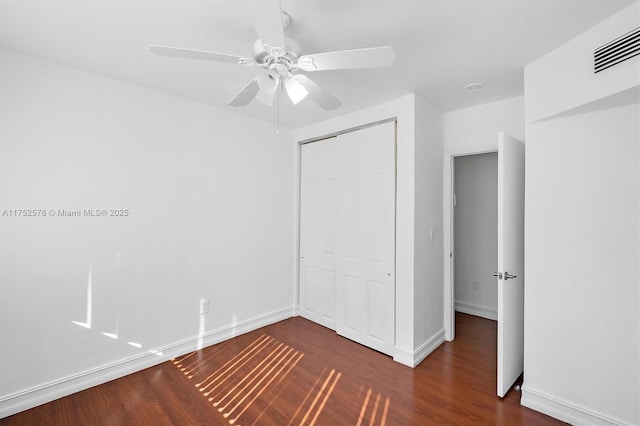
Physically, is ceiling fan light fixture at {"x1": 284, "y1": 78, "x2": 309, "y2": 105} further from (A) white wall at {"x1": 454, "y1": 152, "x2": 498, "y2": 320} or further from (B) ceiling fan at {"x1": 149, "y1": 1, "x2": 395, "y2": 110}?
(A) white wall at {"x1": 454, "y1": 152, "x2": 498, "y2": 320}

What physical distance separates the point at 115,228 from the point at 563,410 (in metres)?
3.63

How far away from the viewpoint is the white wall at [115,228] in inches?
83.0

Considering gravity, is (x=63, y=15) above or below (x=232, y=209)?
above

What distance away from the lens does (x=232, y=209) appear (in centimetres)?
332

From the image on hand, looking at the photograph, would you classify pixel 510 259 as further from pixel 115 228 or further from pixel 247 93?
pixel 115 228

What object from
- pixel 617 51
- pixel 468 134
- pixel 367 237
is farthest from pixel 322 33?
pixel 468 134

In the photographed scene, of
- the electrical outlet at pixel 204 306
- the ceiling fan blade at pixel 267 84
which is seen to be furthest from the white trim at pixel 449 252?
the electrical outlet at pixel 204 306

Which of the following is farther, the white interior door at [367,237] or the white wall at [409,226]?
the white interior door at [367,237]

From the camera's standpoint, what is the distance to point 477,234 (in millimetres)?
4082

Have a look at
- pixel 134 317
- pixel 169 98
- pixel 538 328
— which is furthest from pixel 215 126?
pixel 538 328

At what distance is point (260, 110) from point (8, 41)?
1.91 meters

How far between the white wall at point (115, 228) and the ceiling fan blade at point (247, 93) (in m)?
1.27

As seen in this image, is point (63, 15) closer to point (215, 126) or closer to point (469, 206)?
point (215, 126)

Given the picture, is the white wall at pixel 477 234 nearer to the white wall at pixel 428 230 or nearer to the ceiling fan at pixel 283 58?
the white wall at pixel 428 230
